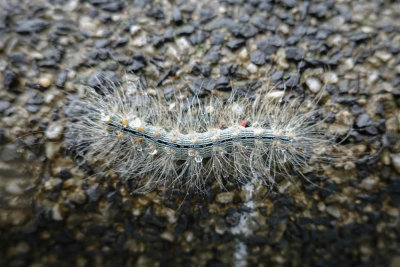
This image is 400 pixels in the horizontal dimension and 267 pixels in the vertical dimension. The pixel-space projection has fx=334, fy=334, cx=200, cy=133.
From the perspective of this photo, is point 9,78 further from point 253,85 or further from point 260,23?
point 260,23

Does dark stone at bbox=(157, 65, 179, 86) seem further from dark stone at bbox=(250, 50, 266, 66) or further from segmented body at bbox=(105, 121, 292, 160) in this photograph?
dark stone at bbox=(250, 50, 266, 66)

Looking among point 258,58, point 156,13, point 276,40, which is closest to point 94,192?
point 156,13

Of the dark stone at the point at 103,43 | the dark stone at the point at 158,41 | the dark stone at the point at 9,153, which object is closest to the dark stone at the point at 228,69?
the dark stone at the point at 158,41

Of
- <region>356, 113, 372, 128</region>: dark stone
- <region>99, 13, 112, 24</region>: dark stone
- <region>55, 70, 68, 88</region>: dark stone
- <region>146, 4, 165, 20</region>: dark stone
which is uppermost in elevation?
<region>146, 4, 165, 20</region>: dark stone

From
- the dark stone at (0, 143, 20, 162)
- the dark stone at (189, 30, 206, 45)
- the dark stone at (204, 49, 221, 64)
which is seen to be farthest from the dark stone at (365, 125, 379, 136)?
the dark stone at (0, 143, 20, 162)

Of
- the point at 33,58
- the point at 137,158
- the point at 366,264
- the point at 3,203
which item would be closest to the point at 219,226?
the point at 137,158

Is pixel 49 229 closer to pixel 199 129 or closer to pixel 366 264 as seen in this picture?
pixel 199 129
